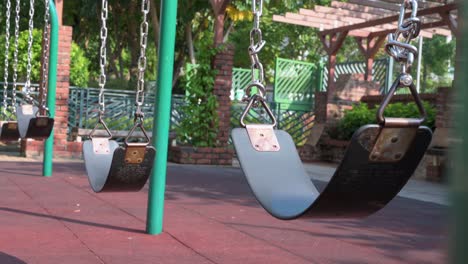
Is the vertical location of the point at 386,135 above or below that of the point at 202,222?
above

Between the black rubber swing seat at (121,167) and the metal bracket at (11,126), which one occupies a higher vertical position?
the black rubber swing seat at (121,167)

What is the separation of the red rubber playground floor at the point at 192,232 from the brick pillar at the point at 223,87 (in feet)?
15.4

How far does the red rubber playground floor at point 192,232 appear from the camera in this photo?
3.97 meters

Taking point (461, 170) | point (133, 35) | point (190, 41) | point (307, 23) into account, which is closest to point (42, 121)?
point (461, 170)

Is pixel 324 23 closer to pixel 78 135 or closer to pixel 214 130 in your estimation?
pixel 214 130

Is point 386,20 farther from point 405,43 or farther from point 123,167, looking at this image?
point 405,43

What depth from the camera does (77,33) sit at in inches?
909

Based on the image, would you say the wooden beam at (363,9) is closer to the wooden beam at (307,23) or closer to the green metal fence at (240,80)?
the wooden beam at (307,23)

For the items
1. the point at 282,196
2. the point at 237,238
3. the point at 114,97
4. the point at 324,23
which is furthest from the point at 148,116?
the point at 282,196

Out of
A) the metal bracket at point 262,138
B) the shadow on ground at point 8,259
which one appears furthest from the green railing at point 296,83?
the metal bracket at point 262,138

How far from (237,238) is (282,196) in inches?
84.8

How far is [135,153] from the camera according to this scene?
3529mm

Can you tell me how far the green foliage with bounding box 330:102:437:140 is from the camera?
39.3ft

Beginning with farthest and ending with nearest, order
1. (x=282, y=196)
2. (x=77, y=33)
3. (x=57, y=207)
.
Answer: (x=77, y=33) < (x=57, y=207) < (x=282, y=196)
